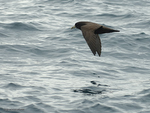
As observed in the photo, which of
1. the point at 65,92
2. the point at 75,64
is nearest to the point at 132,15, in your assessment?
the point at 75,64

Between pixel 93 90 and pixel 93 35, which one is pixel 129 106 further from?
pixel 93 35

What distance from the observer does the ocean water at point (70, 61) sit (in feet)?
31.9

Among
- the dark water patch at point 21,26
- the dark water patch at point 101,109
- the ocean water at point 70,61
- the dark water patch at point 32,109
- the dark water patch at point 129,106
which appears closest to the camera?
the dark water patch at point 32,109

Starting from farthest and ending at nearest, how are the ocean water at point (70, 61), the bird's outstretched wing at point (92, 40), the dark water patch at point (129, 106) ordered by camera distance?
the bird's outstretched wing at point (92, 40), the ocean water at point (70, 61), the dark water patch at point (129, 106)

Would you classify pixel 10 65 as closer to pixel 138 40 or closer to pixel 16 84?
pixel 16 84

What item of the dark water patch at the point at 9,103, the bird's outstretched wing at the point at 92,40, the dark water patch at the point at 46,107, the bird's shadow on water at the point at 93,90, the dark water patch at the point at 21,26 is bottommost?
the bird's shadow on water at the point at 93,90

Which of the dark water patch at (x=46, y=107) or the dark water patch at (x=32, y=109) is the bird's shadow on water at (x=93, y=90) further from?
the dark water patch at (x=32, y=109)

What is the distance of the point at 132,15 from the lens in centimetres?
1994

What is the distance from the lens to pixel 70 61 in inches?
A: 531

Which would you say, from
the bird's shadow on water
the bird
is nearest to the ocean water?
the bird's shadow on water

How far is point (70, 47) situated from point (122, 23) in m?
4.49

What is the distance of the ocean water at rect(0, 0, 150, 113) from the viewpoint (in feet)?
31.9

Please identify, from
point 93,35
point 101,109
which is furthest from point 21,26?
point 101,109

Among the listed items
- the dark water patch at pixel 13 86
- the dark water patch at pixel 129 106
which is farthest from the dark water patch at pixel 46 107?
the dark water patch at pixel 129 106
